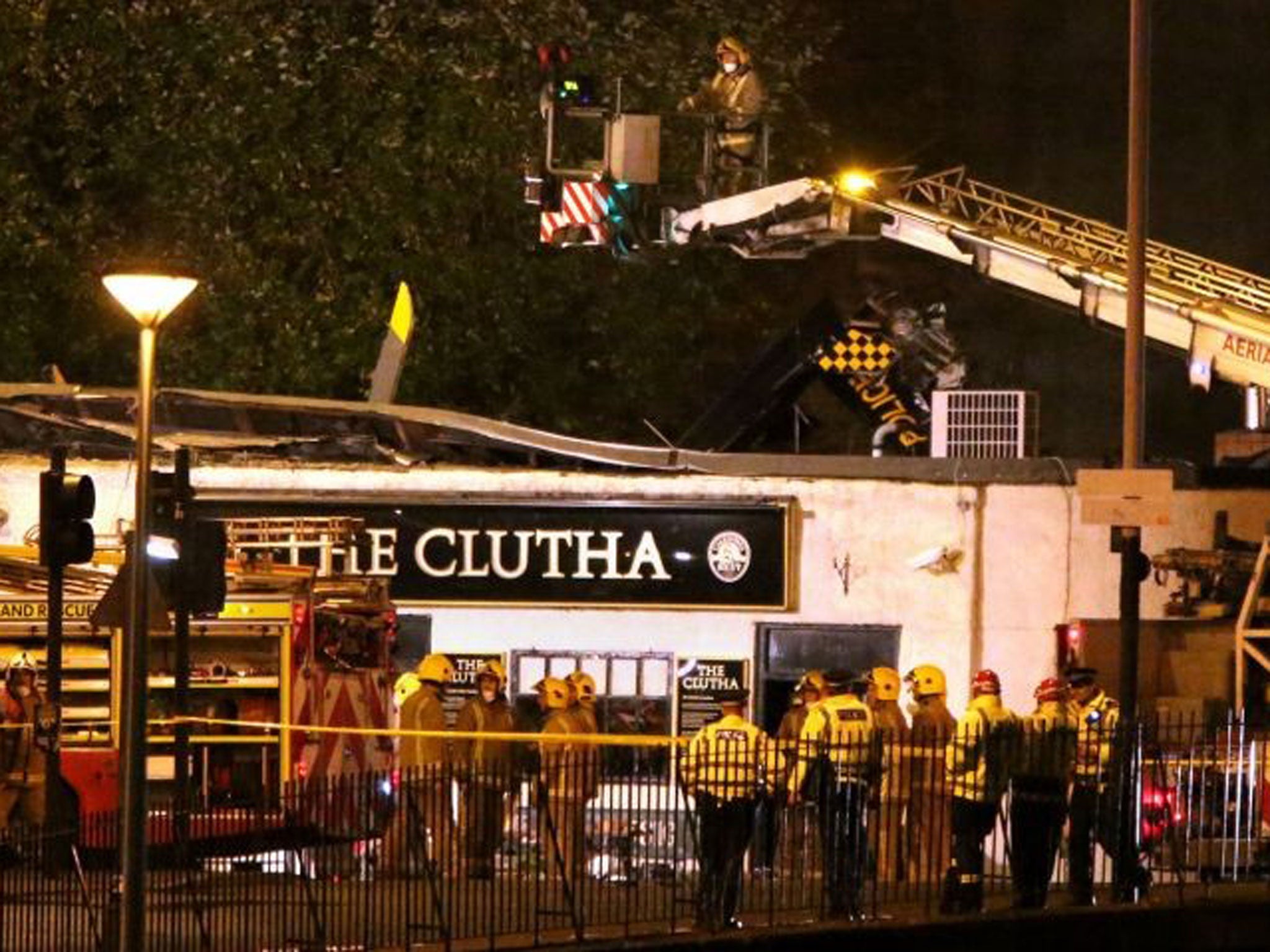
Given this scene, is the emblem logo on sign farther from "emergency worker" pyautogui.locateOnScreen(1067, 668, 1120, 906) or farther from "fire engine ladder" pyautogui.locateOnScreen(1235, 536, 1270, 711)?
"emergency worker" pyautogui.locateOnScreen(1067, 668, 1120, 906)

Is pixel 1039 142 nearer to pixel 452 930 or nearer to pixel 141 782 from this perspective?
pixel 452 930

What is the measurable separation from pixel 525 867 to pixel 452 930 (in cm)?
125

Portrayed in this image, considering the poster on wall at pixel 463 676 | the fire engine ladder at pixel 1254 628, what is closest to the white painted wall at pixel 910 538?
the poster on wall at pixel 463 676

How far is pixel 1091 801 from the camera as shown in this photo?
71.4 ft

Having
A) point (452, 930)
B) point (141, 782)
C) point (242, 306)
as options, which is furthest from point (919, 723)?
point (242, 306)

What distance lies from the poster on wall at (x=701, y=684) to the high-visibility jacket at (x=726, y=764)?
25.9 ft

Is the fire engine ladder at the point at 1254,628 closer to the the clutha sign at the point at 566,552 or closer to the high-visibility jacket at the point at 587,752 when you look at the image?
the the clutha sign at the point at 566,552

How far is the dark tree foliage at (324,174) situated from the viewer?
33.4m

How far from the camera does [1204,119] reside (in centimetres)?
3606

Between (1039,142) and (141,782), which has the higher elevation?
(1039,142)

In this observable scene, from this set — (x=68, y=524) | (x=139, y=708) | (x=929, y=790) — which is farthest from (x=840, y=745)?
(x=139, y=708)

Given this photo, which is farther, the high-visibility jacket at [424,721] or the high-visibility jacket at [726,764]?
the high-visibility jacket at [424,721]

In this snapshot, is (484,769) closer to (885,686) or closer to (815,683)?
(885,686)

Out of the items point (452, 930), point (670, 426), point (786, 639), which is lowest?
point (452, 930)
